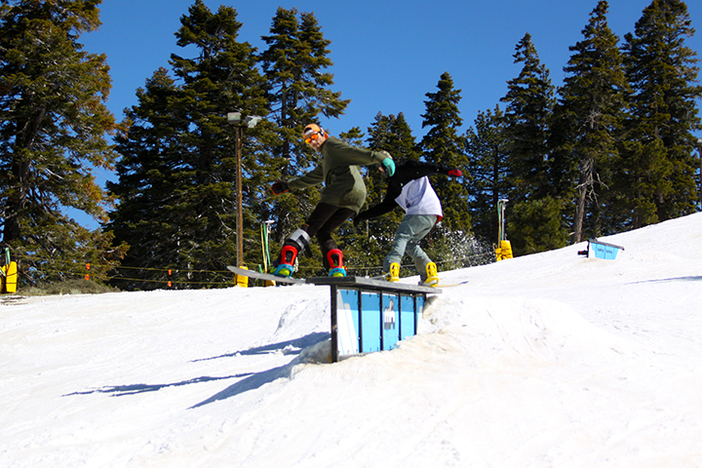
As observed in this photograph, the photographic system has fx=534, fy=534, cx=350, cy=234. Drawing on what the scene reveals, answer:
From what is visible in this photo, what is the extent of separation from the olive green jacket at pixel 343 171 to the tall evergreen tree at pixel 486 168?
45.0 m

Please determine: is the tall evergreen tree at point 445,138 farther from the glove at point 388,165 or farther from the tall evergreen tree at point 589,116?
the glove at point 388,165

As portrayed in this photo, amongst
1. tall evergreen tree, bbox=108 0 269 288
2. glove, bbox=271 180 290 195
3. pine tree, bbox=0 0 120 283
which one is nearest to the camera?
glove, bbox=271 180 290 195

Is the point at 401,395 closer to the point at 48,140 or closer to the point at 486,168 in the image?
the point at 48,140

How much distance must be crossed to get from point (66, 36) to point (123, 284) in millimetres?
13042

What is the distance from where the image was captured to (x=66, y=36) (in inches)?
902

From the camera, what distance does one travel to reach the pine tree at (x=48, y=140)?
2197 cm

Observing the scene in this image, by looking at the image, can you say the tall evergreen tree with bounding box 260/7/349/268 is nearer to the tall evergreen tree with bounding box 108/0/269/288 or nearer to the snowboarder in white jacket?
the tall evergreen tree with bounding box 108/0/269/288

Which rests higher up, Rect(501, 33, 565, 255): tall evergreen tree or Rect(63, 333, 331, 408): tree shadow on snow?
Rect(501, 33, 565, 255): tall evergreen tree

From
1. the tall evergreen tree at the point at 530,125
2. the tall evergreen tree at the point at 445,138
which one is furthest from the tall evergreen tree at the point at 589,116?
the tall evergreen tree at the point at 445,138

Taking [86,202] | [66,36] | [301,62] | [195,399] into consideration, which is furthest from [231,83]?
[195,399]

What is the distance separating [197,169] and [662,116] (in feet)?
110

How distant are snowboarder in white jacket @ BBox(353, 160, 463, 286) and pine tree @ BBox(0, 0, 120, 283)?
20.0 m

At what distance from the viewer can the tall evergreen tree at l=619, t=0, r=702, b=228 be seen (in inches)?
1484

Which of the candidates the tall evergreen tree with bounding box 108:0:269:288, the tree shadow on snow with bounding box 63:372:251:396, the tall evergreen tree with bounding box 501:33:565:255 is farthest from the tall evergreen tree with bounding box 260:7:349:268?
the tree shadow on snow with bounding box 63:372:251:396
